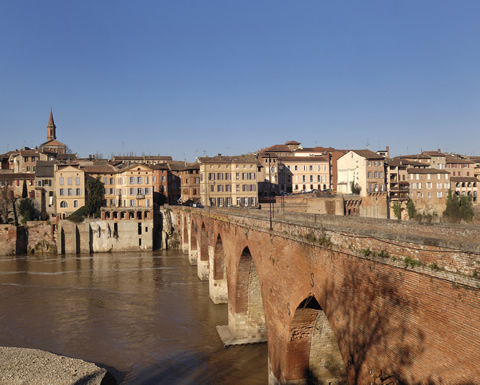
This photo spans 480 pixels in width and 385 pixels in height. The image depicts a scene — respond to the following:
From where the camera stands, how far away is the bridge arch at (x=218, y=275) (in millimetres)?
33531

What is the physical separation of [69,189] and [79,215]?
753cm

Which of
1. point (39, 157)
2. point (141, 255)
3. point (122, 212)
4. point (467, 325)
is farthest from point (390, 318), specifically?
point (39, 157)

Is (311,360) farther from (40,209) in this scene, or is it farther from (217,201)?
(40,209)

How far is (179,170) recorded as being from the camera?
8369 centimetres

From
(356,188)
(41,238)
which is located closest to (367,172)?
(356,188)

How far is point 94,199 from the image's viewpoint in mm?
66125

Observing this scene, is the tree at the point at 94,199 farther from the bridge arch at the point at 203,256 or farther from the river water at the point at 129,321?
the bridge arch at the point at 203,256

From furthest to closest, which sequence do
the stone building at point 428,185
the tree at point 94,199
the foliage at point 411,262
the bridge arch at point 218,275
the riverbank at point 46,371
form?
the stone building at point 428,185, the tree at point 94,199, the bridge arch at point 218,275, the riverbank at point 46,371, the foliage at point 411,262

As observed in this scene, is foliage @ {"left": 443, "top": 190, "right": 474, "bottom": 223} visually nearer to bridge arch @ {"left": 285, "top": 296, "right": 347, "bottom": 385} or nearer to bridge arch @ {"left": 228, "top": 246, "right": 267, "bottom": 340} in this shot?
bridge arch @ {"left": 228, "top": 246, "right": 267, "bottom": 340}

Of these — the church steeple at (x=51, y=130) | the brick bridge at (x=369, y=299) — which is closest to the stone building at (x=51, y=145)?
the church steeple at (x=51, y=130)

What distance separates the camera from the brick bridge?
26.6ft

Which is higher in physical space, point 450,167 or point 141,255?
point 450,167

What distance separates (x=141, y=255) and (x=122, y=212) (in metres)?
7.68

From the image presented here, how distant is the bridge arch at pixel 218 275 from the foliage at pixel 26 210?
43683 millimetres
